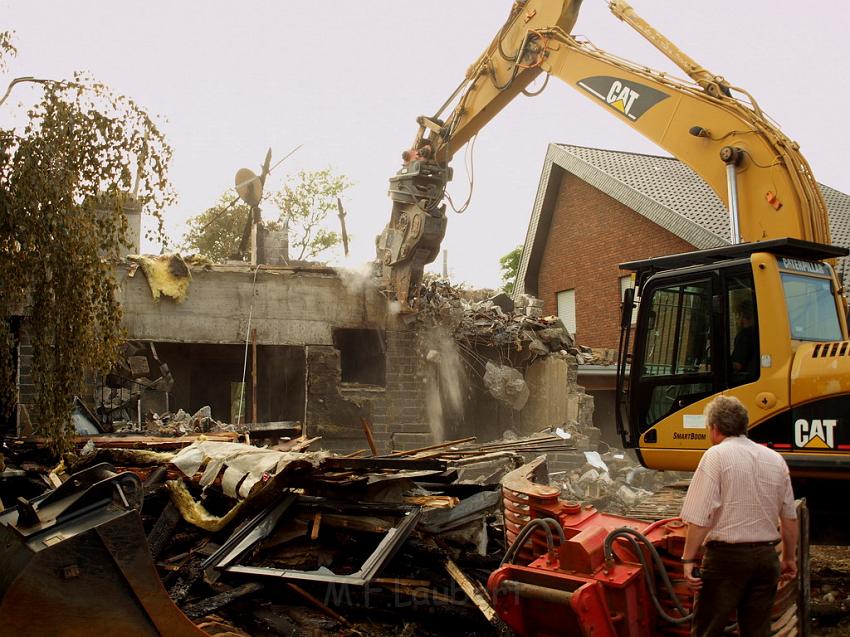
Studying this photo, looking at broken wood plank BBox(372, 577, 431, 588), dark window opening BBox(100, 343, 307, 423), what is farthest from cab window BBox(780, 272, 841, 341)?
dark window opening BBox(100, 343, 307, 423)

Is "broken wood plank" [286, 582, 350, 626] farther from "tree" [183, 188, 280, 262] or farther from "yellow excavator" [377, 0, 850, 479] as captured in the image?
"tree" [183, 188, 280, 262]

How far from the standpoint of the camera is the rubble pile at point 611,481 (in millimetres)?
10227

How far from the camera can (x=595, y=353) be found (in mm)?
16828

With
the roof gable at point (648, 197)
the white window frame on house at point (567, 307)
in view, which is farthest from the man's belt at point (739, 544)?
the white window frame on house at point (567, 307)

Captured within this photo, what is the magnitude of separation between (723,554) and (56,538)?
9.92 feet

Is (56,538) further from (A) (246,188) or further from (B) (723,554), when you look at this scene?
(A) (246,188)

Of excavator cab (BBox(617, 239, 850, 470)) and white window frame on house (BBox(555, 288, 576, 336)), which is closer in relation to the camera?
excavator cab (BBox(617, 239, 850, 470))

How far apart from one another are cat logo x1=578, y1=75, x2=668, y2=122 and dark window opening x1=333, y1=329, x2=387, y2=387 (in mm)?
6308

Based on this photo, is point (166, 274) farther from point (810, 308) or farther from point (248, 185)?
point (810, 308)

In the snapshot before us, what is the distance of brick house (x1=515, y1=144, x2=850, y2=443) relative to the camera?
1722 cm

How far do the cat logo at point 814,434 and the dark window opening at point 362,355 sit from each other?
8.81 metres

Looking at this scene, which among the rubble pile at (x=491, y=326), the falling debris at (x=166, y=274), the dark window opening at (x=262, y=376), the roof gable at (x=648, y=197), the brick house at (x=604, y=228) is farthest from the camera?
the brick house at (x=604, y=228)

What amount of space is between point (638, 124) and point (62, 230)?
5.54 m

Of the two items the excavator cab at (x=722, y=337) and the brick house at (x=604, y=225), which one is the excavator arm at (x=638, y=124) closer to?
the excavator cab at (x=722, y=337)
